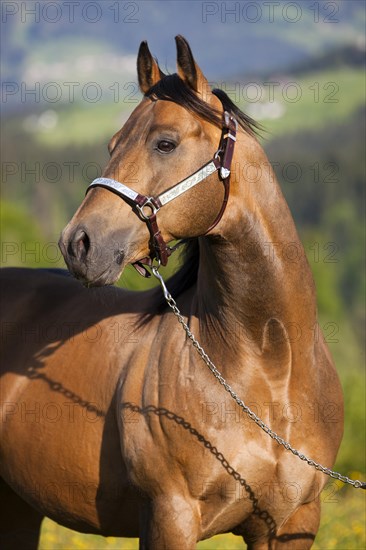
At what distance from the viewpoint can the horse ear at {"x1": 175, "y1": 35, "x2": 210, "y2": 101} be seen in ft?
12.3

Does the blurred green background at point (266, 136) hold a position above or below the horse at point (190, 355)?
below

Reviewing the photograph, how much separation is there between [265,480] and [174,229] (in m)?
1.34

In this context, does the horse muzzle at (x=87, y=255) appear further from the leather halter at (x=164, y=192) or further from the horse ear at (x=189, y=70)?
the horse ear at (x=189, y=70)

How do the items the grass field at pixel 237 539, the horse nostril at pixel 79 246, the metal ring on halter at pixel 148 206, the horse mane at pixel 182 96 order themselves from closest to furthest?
the horse nostril at pixel 79 246 → the metal ring on halter at pixel 148 206 → the horse mane at pixel 182 96 → the grass field at pixel 237 539

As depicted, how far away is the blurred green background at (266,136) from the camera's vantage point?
809 centimetres

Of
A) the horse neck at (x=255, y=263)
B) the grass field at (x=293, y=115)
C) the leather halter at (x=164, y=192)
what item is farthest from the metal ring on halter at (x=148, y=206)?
the grass field at (x=293, y=115)

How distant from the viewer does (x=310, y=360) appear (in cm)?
427

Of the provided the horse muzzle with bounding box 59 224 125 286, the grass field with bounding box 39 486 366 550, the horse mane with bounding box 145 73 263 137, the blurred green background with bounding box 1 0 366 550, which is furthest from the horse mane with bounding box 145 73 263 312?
the grass field with bounding box 39 486 366 550

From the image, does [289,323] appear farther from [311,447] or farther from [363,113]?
[363,113]

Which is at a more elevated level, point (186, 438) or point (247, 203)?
point (247, 203)

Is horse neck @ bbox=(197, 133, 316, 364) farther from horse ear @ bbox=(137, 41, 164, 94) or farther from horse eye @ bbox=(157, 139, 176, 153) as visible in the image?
horse ear @ bbox=(137, 41, 164, 94)

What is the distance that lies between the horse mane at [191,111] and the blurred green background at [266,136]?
1.39 feet

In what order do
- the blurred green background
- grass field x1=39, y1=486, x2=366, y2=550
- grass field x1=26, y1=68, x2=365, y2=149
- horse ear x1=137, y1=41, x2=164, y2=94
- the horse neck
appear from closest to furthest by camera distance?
the horse neck, horse ear x1=137, y1=41, x2=164, y2=94, grass field x1=39, y1=486, x2=366, y2=550, the blurred green background, grass field x1=26, y1=68, x2=365, y2=149

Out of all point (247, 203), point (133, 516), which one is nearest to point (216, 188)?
point (247, 203)
